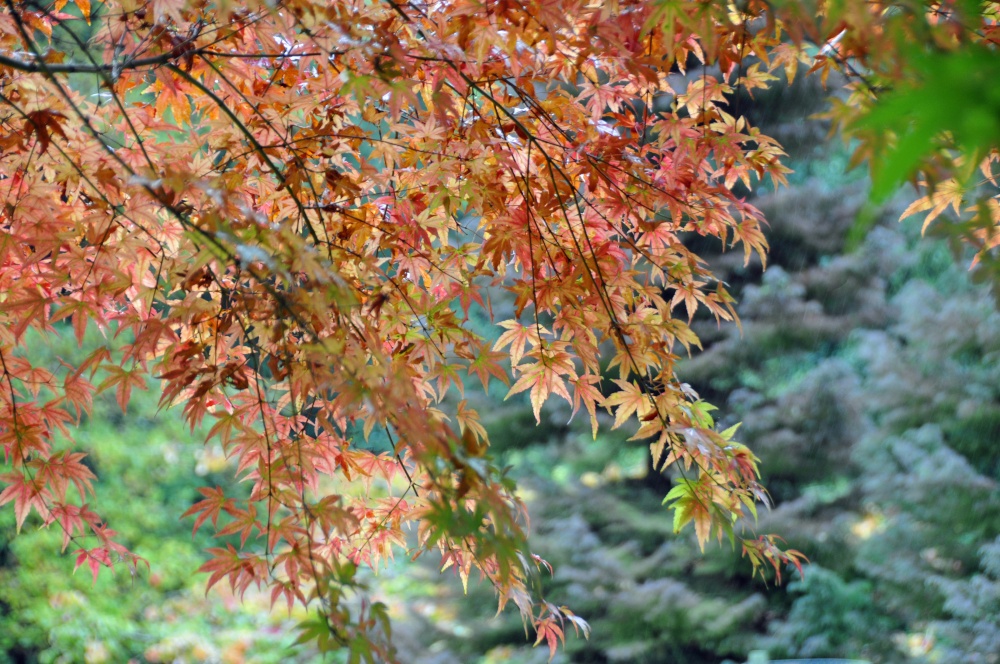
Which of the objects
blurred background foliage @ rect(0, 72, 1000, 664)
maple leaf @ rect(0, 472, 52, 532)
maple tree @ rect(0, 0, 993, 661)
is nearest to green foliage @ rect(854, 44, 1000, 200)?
maple tree @ rect(0, 0, 993, 661)

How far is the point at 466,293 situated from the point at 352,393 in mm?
699

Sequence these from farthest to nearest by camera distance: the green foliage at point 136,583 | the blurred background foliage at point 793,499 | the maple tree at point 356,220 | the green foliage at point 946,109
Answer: the green foliage at point 136,583
the blurred background foliage at point 793,499
the maple tree at point 356,220
the green foliage at point 946,109

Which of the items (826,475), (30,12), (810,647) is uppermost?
(30,12)

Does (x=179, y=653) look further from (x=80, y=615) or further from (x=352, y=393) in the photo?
(x=352, y=393)

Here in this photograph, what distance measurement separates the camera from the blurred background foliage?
3.39 meters

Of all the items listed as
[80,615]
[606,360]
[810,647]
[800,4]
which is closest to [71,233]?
[800,4]

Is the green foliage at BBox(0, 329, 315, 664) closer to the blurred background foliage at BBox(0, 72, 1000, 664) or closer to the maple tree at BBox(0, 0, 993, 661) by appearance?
the blurred background foliage at BBox(0, 72, 1000, 664)

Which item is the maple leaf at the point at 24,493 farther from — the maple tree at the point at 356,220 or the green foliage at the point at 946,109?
the green foliage at the point at 946,109

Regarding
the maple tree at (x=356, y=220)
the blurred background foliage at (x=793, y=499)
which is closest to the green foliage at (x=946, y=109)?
the maple tree at (x=356, y=220)

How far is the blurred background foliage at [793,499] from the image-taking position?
339cm

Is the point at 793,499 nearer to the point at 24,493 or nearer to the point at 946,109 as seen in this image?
the point at 24,493

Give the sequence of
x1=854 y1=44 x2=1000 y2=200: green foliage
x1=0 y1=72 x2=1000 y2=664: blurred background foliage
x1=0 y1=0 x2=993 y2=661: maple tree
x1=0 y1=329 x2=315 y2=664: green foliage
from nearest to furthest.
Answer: x1=854 y1=44 x2=1000 y2=200: green foliage → x1=0 y1=0 x2=993 y2=661: maple tree → x1=0 y1=72 x2=1000 y2=664: blurred background foliage → x1=0 y1=329 x2=315 y2=664: green foliage

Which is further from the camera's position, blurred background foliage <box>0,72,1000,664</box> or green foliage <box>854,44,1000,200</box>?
blurred background foliage <box>0,72,1000,664</box>

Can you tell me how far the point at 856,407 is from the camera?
3.79m
